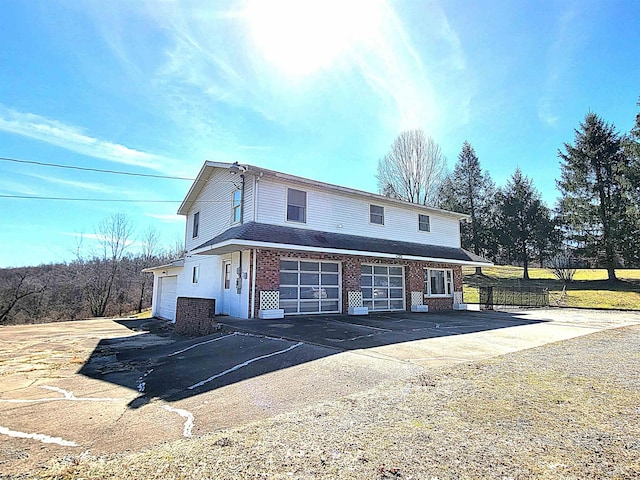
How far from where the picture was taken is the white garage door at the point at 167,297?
65.8 ft

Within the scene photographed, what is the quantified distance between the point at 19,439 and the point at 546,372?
7418mm

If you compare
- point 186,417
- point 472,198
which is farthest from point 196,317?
point 472,198

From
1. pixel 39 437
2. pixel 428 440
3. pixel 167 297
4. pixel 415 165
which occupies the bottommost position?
pixel 39 437

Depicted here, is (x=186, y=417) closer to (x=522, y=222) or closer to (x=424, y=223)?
(x=424, y=223)

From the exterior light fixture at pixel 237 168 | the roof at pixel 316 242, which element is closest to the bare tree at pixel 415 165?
the roof at pixel 316 242

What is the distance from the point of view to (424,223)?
65.0 feet

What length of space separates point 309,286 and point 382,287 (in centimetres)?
445

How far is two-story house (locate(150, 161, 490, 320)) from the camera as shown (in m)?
13.0

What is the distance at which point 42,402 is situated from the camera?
5031 millimetres

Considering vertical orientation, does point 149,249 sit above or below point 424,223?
above

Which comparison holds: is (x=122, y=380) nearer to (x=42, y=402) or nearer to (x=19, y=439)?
(x=42, y=402)

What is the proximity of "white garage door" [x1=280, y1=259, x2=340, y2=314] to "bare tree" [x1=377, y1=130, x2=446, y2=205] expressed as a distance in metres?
21.7

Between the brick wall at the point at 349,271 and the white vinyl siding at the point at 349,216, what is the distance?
132 cm

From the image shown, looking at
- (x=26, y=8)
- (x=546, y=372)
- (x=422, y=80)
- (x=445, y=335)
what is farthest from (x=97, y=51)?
(x=546, y=372)
